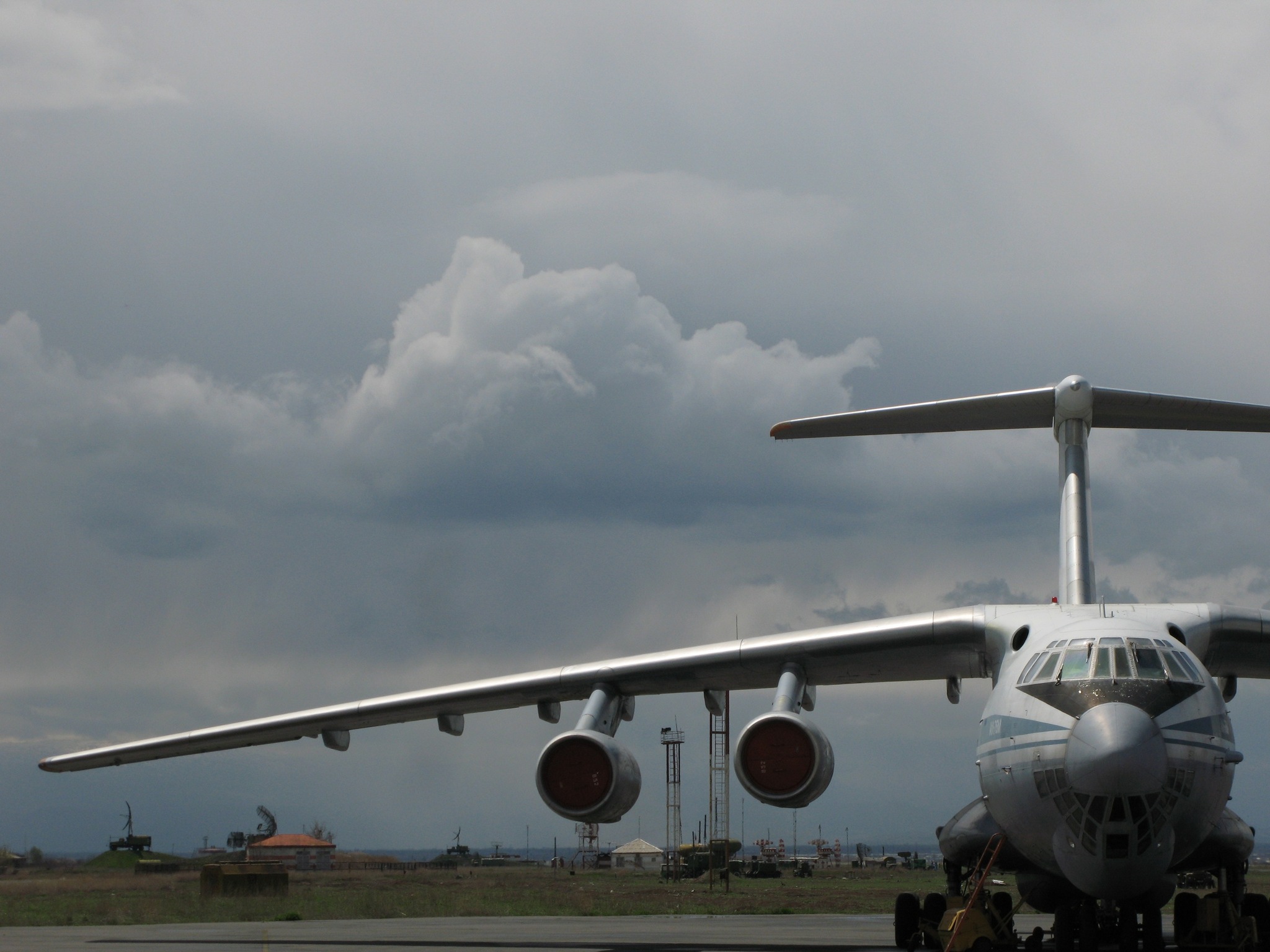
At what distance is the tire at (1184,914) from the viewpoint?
1125 cm

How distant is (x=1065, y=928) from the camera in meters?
10.9

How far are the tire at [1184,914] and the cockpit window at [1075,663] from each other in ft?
11.1

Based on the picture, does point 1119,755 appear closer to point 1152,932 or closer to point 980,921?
point 1152,932

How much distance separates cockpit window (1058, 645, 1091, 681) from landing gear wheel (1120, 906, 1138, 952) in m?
2.27

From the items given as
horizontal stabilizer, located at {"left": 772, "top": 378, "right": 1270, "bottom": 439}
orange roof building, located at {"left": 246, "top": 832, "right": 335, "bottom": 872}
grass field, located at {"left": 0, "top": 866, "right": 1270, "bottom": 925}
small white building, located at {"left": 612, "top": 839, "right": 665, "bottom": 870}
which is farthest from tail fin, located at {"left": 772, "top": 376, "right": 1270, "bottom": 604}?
small white building, located at {"left": 612, "top": 839, "right": 665, "bottom": 870}

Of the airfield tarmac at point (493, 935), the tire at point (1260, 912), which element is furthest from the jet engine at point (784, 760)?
the tire at point (1260, 912)

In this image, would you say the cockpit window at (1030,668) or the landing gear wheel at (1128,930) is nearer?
the cockpit window at (1030,668)

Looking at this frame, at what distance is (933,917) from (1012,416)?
508 centimetres

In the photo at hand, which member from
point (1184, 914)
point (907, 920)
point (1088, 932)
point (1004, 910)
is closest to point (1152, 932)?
point (1088, 932)

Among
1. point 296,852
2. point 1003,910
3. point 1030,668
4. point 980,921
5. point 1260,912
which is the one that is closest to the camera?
point 1030,668

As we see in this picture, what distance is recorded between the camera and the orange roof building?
6284 centimetres

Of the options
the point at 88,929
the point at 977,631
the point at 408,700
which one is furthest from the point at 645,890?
the point at 977,631

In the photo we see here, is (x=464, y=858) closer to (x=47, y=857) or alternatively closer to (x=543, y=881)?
(x=47, y=857)

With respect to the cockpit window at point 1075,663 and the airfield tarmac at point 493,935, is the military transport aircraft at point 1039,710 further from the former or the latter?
the airfield tarmac at point 493,935
